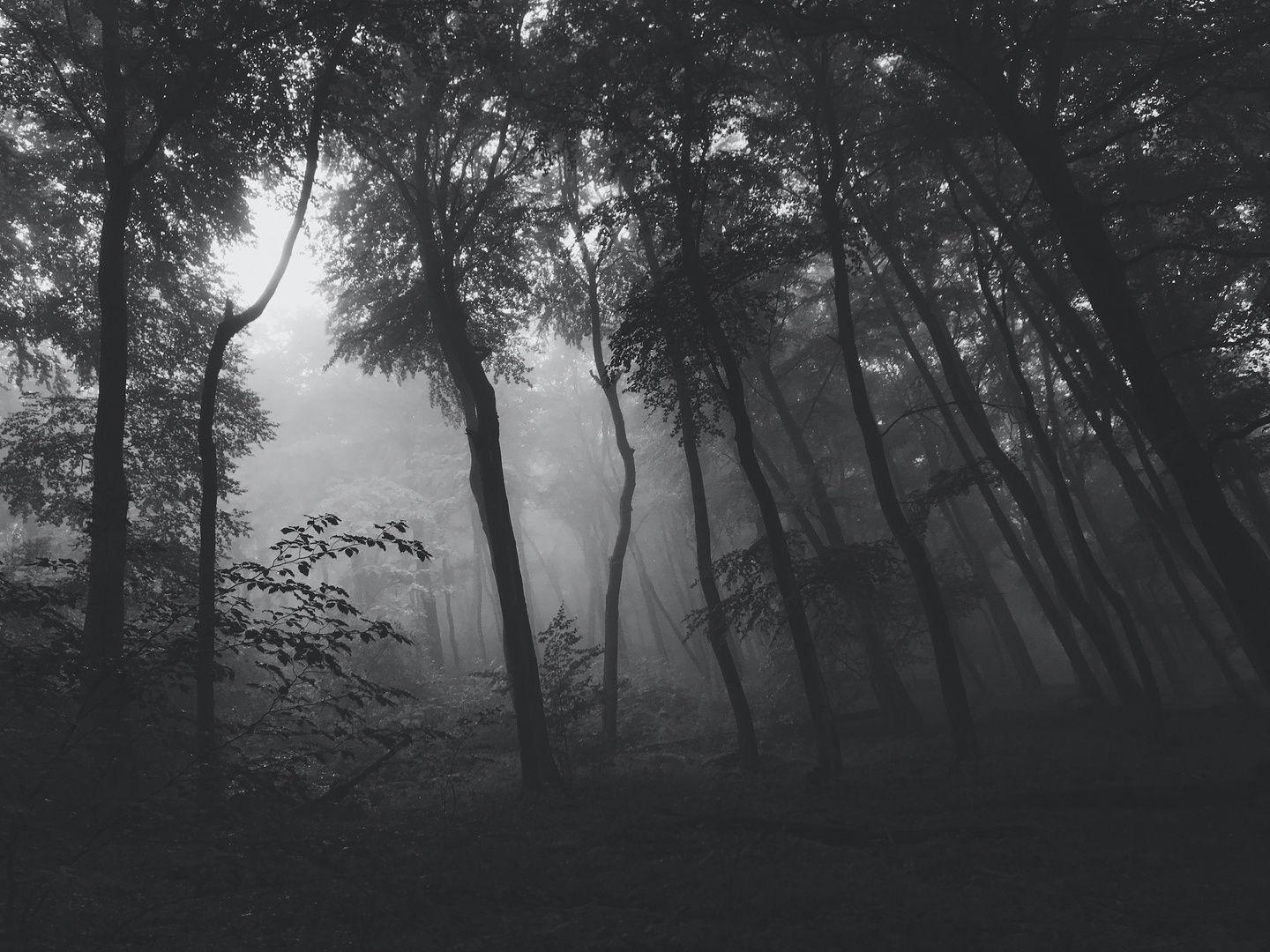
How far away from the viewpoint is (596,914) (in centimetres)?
546

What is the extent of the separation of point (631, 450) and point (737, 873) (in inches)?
504

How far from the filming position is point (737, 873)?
610 centimetres

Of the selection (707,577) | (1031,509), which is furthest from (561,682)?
(1031,509)

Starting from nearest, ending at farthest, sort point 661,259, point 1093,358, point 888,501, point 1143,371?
1. point 1143,371
2. point 888,501
3. point 1093,358
4. point 661,259

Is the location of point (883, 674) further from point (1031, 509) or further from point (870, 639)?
point (1031, 509)

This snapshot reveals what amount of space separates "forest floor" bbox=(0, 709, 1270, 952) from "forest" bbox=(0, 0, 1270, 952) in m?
0.06

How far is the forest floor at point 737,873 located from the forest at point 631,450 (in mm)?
61

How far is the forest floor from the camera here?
15.8 ft

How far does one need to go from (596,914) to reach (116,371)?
9276 mm

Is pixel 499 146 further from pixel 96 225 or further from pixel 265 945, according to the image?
pixel 265 945

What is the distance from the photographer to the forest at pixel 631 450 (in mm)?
5066

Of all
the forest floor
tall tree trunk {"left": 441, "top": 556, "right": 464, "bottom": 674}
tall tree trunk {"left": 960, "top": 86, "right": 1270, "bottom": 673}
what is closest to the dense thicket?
tall tree trunk {"left": 960, "top": 86, "right": 1270, "bottom": 673}

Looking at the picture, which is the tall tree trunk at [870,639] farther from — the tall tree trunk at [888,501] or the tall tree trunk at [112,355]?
the tall tree trunk at [112,355]

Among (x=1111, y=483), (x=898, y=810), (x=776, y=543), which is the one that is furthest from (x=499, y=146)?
(x=1111, y=483)
